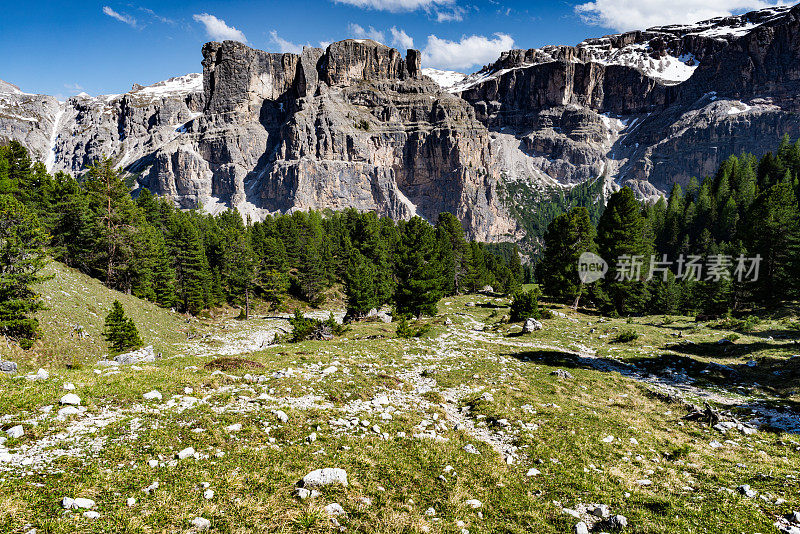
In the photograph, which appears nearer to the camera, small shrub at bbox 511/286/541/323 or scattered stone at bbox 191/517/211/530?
scattered stone at bbox 191/517/211/530

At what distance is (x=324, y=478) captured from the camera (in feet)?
23.5

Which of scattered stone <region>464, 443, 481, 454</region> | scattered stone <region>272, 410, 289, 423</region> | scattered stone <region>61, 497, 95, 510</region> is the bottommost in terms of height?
scattered stone <region>464, 443, 481, 454</region>

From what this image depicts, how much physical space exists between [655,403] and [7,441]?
820 inches

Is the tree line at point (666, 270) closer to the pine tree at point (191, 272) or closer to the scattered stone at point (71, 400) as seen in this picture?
the scattered stone at point (71, 400)

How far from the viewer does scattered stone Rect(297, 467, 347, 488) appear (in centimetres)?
700

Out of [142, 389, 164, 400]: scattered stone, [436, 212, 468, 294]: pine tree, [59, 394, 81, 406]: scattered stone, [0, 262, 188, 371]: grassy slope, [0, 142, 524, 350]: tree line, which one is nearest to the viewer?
[59, 394, 81, 406]: scattered stone

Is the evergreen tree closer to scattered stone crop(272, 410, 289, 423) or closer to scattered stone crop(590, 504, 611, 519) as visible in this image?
scattered stone crop(272, 410, 289, 423)

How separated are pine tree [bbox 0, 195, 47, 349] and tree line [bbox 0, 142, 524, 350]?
96 mm

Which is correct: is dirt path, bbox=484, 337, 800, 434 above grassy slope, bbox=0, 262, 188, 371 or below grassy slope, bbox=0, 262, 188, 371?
above

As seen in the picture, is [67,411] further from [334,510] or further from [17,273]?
[17,273]

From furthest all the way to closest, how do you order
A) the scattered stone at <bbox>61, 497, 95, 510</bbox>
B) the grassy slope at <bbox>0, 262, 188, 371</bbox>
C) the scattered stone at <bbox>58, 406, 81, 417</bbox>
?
the grassy slope at <bbox>0, 262, 188, 371</bbox>, the scattered stone at <bbox>58, 406, 81, 417</bbox>, the scattered stone at <bbox>61, 497, 95, 510</bbox>

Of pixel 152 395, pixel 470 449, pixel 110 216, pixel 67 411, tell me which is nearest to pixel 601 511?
pixel 470 449

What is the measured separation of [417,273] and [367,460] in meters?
32.7

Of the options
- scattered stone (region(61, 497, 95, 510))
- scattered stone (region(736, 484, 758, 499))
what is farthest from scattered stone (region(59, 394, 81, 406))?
scattered stone (region(736, 484, 758, 499))
